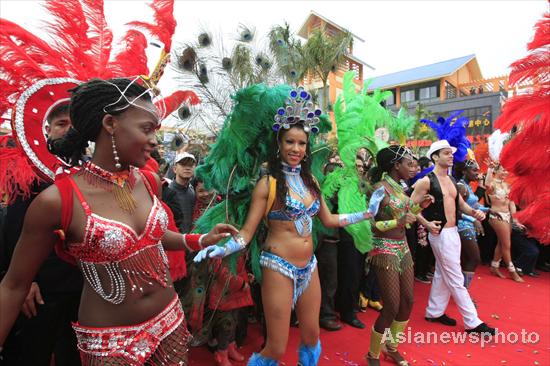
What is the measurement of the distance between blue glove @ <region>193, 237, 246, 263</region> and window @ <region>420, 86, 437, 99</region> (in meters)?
26.8

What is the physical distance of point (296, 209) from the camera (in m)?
2.56

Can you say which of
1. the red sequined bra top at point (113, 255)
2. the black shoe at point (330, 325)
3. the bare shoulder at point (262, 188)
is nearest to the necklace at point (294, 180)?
the bare shoulder at point (262, 188)

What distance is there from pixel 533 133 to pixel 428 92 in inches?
1055

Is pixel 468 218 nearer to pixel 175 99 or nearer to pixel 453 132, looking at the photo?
pixel 453 132

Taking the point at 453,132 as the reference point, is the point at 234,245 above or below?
below

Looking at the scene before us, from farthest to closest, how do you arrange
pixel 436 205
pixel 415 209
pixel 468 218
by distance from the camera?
1. pixel 468 218
2. pixel 436 205
3. pixel 415 209

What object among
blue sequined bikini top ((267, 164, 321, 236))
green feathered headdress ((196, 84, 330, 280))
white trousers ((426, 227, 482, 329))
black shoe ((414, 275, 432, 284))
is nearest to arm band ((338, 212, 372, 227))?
blue sequined bikini top ((267, 164, 321, 236))

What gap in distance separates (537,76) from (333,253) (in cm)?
302

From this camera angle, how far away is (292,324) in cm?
440

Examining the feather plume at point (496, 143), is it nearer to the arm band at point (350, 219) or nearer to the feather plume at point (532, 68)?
the arm band at point (350, 219)

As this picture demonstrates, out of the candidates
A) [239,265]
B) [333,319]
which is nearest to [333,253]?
[333,319]

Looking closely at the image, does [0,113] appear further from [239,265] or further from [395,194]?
[395,194]

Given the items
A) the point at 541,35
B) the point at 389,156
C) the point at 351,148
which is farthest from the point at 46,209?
the point at 389,156

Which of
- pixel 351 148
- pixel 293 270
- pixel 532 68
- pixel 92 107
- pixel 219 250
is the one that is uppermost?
pixel 532 68
